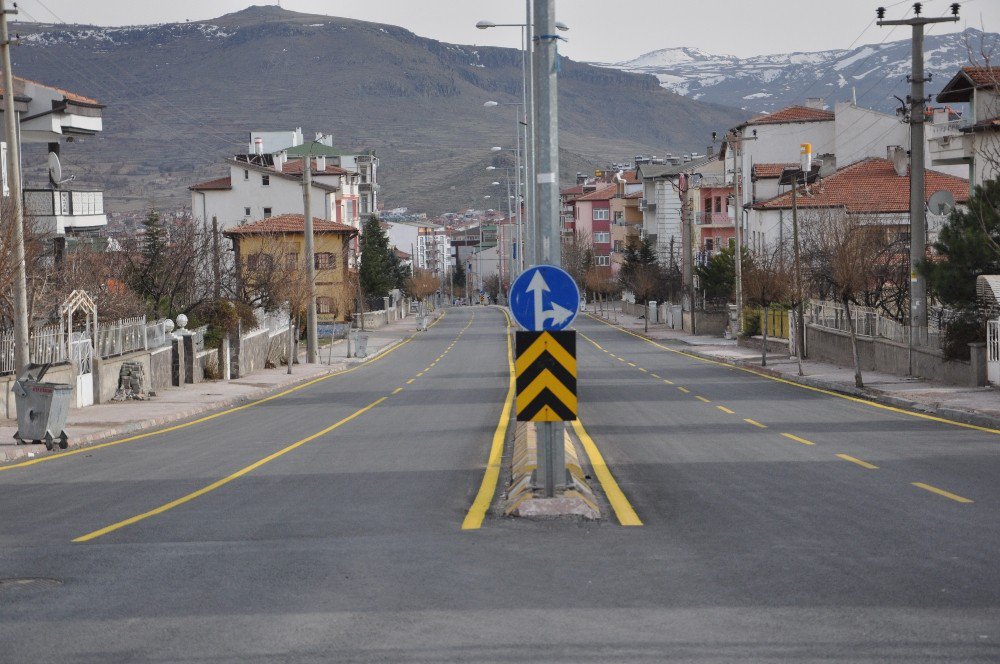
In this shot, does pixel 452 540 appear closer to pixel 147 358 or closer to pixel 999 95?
pixel 999 95

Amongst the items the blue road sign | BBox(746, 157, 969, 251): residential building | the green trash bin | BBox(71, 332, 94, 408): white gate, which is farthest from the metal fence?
BBox(746, 157, 969, 251): residential building

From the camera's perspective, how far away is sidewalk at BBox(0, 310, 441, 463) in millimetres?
24047

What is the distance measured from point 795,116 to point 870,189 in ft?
75.4

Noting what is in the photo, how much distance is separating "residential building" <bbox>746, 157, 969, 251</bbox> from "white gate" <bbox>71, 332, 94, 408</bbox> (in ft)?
129

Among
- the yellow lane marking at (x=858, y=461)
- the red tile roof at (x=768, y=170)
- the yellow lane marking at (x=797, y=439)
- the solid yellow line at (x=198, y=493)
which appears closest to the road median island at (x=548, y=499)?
the solid yellow line at (x=198, y=493)

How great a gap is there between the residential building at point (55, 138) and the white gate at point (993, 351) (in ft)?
90.3

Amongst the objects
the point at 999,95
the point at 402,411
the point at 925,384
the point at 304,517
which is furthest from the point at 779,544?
the point at 925,384

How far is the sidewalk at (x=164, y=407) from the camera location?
24047 mm

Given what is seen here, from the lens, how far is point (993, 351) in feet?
97.6

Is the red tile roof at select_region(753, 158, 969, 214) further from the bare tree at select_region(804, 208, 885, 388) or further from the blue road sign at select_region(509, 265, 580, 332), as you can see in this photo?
the blue road sign at select_region(509, 265, 580, 332)

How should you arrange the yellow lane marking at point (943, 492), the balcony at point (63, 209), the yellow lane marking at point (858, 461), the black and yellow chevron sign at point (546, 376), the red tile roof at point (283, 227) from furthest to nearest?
the red tile roof at point (283, 227)
the balcony at point (63, 209)
the yellow lane marking at point (858, 461)
the yellow lane marking at point (943, 492)
the black and yellow chevron sign at point (546, 376)

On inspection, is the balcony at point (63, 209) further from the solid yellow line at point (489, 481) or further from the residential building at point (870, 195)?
the residential building at point (870, 195)

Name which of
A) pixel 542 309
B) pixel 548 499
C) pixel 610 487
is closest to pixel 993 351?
pixel 610 487

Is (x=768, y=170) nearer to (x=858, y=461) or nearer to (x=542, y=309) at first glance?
(x=858, y=461)
